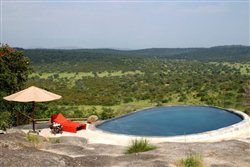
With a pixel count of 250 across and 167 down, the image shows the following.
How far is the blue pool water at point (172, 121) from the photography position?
2491 centimetres

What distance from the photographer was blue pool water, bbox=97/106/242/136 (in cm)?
2491

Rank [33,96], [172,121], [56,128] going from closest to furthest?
[33,96]
[56,128]
[172,121]

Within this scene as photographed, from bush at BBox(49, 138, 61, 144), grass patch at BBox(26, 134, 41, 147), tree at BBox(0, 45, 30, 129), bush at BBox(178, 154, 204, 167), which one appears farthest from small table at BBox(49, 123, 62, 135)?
bush at BBox(178, 154, 204, 167)

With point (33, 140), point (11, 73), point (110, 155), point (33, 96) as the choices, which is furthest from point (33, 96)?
point (110, 155)

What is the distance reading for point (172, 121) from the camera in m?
27.8

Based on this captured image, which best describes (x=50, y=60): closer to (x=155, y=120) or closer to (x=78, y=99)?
(x=78, y=99)

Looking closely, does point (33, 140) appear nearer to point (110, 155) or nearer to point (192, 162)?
point (110, 155)

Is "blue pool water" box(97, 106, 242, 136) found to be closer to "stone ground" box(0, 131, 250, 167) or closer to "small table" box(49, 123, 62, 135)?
"small table" box(49, 123, 62, 135)

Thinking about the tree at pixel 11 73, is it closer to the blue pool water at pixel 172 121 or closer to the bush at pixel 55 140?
the blue pool water at pixel 172 121

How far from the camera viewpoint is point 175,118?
2873cm

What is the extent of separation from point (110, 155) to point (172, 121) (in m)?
14.1

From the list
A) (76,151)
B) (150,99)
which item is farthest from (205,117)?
(150,99)

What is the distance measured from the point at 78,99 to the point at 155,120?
2225 centimetres

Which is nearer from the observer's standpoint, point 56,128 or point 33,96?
point 33,96
